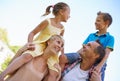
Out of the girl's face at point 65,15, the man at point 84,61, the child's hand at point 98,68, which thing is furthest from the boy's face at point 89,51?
the girl's face at point 65,15

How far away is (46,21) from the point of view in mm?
5203

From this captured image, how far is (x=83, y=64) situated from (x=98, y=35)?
1091 mm

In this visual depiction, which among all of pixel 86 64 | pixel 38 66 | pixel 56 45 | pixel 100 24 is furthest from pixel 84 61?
pixel 100 24

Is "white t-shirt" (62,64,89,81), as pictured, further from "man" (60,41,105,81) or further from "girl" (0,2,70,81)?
"girl" (0,2,70,81)

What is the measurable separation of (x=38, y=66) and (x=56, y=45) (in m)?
0.40

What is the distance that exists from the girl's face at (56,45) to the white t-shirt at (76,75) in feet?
1.73

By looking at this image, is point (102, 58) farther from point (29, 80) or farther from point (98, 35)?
point (29, 80)

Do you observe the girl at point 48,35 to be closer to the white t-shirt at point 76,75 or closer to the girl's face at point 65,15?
the girl's face at point 65,15

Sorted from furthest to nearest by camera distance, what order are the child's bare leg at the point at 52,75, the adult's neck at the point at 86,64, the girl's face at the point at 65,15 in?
the girl's face at the point at 65,15 < the adult's neck at the point at 86,64 < the child's bare leg at the point at 52,75

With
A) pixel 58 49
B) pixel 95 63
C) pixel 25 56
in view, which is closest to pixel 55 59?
pixel 58 49

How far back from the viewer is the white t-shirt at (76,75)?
4.68 m

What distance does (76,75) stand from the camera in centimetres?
473

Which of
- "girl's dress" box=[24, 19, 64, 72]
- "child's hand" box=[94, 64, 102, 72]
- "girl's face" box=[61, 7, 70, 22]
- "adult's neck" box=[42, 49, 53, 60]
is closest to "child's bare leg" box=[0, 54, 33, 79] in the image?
"girl's dress" box=[24, 19, 64, 72]

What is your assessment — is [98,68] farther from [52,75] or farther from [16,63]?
[16,63]
